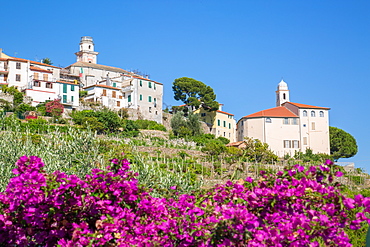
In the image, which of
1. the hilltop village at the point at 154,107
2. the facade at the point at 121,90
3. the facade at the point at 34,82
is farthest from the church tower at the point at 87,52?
the facade at the point at 34,82

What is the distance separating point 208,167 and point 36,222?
1034 inches

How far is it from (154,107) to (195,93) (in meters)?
6.28

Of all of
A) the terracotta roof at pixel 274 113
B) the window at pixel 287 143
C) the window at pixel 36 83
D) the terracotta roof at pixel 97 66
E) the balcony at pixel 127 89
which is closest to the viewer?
the window at pixel 287 143

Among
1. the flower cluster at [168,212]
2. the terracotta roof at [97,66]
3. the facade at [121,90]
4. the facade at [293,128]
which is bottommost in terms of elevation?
the flower cluster at [168,212]

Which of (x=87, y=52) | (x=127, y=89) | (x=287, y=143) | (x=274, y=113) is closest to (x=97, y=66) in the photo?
(x=87, y=52)

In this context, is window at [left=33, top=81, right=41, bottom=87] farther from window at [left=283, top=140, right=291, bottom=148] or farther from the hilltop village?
window at [left=283, top=140, right=291, bottom=148]

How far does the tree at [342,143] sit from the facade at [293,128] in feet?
27.2

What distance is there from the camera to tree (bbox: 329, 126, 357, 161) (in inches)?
2596

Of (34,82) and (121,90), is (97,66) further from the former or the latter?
(34,82)

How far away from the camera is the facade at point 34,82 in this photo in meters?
56.4

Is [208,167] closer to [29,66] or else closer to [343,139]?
[29,66]

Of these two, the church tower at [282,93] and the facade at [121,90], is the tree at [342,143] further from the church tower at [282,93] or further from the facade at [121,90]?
the facade at [121,90]

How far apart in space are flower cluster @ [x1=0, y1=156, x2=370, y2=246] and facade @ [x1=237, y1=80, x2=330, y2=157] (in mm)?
50475

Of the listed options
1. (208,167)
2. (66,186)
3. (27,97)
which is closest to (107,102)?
(27,97)
